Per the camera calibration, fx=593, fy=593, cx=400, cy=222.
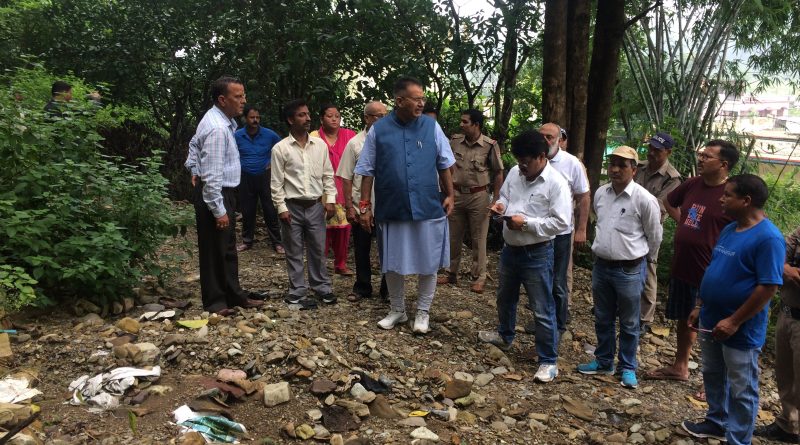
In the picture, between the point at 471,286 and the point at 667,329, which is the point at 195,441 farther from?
the point at 667,329

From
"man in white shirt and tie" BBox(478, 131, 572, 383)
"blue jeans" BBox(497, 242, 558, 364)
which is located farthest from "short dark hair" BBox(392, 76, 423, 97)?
"blue jeans" BBox(497, 242, 558, 364)

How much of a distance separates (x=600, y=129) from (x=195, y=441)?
20.3ft

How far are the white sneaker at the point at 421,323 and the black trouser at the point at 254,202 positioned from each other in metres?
2.75

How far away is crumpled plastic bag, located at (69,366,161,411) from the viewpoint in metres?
3.35

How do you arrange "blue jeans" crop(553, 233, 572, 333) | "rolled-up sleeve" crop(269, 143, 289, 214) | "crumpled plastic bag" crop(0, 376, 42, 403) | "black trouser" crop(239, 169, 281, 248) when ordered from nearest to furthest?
1. "crumpled plastic bag" crop(0, 376, 42, 403)
2. "blue jeans" crop(553, 233, 572, 333)
3. "rolled-up sleeve" crop(269, 143, 289, 214)
4. "black trouser" crop(239, 169, 281, 248)

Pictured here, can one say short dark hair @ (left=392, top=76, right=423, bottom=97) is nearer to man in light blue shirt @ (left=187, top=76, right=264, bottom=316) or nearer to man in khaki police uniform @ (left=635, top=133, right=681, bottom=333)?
man in light blue shirt @ (left=187, top=76, right=264, bottom=316)

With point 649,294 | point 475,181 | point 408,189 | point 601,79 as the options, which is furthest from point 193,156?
point 601,79

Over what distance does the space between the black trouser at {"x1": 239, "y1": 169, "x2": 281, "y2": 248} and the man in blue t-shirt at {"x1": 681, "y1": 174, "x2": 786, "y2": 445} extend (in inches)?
187

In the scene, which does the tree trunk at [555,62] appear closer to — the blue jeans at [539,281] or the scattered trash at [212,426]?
the blue jeans at [539,281]

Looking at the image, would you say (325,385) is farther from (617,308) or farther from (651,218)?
(651,218)

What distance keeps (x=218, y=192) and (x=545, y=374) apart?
2.71m

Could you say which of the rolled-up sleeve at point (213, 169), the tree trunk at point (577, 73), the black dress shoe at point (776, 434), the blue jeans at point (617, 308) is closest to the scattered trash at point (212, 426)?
the rolled-up sleeve at point (213, 169)

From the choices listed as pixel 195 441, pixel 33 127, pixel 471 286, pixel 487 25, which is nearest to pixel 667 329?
pixel 471 286

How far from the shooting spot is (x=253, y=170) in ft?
22.4
